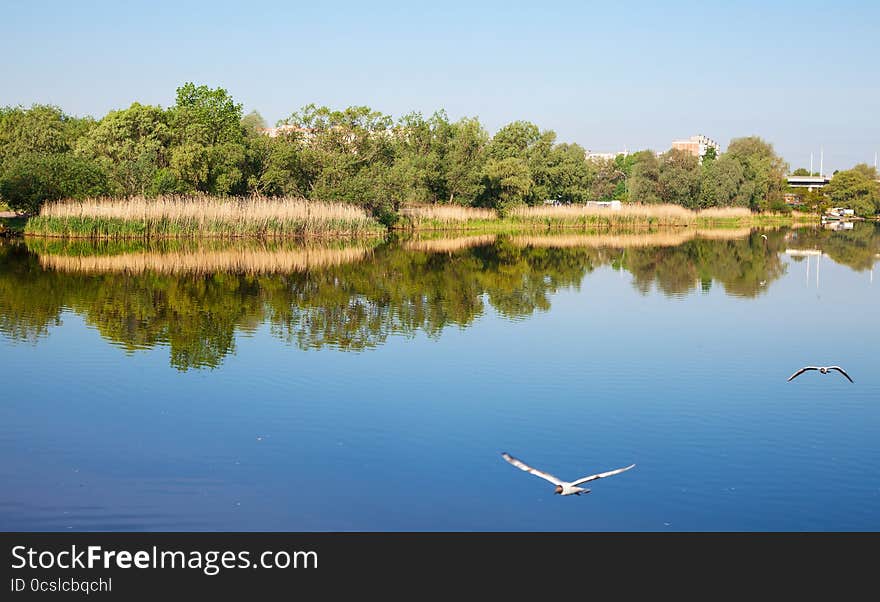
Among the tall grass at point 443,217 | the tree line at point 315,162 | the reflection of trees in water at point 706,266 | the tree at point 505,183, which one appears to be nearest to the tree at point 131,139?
the tree line at point 315,162

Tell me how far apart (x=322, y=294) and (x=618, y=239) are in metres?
28.4

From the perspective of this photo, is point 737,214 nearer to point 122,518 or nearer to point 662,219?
point 662,219

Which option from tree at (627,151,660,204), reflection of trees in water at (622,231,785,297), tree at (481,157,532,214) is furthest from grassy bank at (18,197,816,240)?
reflection of trees in water at (622,231,785,297)

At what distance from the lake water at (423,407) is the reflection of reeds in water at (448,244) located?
14368 mm

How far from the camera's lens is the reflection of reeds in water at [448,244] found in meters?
36.4

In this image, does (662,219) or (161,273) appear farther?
(662,219)

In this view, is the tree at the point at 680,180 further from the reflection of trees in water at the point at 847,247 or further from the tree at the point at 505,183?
the tree at the point at 505,183

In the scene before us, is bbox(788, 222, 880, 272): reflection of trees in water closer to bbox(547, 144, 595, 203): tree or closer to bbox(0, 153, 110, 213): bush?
bbox(547, 144, 595, 203): tree

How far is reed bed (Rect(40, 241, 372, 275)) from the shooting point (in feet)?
82.1

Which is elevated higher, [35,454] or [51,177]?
[51,177]

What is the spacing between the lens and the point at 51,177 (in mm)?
37781
